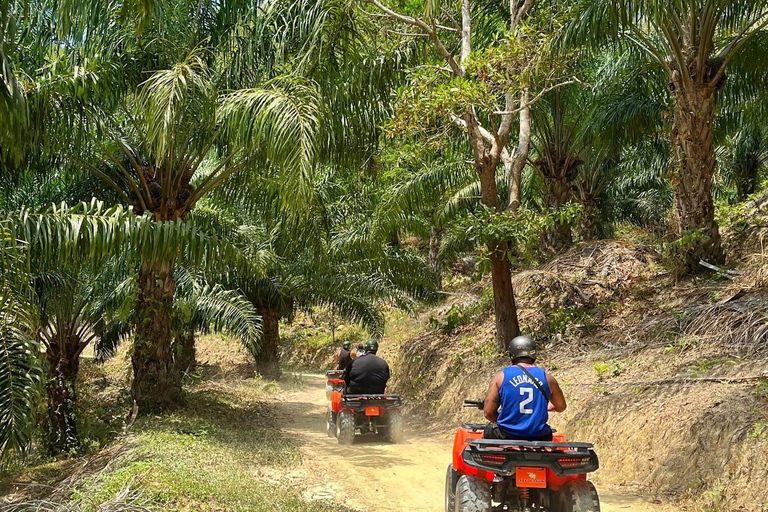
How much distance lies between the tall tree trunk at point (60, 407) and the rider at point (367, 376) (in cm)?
417

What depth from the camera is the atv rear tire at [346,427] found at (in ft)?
34.2

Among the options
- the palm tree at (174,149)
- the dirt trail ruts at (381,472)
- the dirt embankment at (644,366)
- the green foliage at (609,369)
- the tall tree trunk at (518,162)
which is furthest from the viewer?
the tall tree trunk at (518,162)

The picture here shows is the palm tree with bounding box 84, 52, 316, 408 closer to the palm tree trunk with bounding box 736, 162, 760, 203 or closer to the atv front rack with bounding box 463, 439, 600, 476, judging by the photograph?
the atv front rack with bounding box 463, 439, 600, 476

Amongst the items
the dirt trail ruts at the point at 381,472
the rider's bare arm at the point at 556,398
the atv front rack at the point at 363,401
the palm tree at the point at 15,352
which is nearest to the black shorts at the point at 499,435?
the rider's bare arm at the point at 556,398

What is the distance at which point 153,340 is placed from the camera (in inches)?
442

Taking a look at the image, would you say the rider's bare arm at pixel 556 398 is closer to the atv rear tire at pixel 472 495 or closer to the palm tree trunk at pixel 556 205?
the atv rear tire at pixel 472 495

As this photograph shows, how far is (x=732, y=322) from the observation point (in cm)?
880

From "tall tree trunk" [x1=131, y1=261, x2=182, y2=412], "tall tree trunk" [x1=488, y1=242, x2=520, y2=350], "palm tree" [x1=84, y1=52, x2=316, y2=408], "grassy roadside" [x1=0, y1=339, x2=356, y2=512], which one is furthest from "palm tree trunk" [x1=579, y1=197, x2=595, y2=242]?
"tall tree trunk" [x1=131, y1=261, x2=182, y2=412]

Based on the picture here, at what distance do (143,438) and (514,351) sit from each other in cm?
547

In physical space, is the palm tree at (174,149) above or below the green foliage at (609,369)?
above

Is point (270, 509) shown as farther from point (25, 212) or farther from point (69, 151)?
point (69, 151)

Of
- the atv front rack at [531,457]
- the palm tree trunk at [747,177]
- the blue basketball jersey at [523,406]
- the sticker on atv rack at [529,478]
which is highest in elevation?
the palm tree trunk at [747,177]

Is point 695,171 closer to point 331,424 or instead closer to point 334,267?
point 331,424

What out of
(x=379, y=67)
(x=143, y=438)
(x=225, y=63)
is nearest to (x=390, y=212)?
(x=379, y=67)
